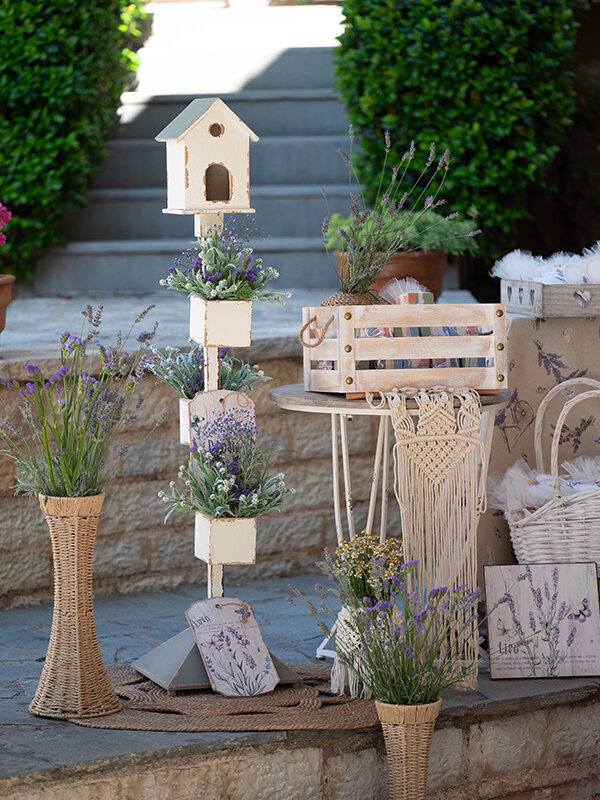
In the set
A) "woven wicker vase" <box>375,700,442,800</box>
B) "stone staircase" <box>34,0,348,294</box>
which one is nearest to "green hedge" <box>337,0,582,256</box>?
"stone staircase" <box>34,0,348,294</box>

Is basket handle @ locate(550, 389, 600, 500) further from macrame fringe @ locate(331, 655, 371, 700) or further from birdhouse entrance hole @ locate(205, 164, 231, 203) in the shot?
birdhouse entrance hole @ locate(205, 164, 231, 203)

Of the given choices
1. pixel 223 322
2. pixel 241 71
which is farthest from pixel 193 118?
pixel 241 71

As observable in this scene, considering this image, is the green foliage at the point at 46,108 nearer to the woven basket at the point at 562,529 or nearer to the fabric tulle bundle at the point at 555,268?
the fabric tulle bundle at the point at 555,268

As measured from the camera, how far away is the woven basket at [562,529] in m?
3.19

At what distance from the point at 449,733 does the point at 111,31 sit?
3857mm

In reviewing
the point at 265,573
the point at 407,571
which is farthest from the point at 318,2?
the point at 407,571

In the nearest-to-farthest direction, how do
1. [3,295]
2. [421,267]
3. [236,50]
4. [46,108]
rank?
[3,295], [421,267], [46,108], [236,50]

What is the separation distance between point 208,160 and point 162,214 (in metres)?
3.04

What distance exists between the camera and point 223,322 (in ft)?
9.70

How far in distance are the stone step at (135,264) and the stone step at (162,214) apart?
0.13 m

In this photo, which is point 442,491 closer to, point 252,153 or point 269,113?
point 252,153

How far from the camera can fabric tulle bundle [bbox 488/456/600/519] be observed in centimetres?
327

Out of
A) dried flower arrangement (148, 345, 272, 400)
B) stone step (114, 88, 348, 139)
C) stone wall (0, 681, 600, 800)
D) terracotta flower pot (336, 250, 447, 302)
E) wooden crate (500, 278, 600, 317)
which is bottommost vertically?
stone wall (0, 681, 600, 800)

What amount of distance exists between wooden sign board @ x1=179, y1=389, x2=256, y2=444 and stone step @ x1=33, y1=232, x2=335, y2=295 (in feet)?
8.55
